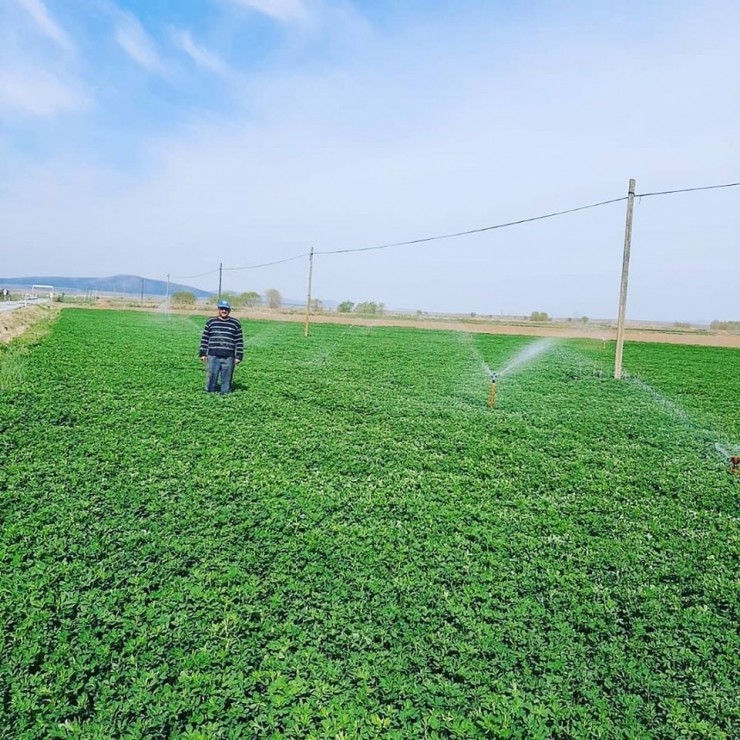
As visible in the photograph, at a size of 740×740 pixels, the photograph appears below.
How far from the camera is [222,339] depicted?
11.4 meters

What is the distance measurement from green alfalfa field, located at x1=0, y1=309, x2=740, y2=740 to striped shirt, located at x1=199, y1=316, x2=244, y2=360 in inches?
66.0

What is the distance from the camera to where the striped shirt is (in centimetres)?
1130

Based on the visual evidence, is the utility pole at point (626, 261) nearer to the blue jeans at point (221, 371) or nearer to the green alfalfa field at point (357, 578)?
the green alfalfa field at point (357, 578)

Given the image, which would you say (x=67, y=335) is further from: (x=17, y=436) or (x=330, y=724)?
(x=330, y=724)

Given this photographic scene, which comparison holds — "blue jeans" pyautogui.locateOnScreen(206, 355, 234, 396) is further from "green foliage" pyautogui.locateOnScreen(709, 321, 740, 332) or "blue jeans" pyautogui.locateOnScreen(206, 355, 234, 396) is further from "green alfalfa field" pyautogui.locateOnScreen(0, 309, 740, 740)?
"green foliage" pyautogui.locateOnScreen(709, 321, 740, 332)

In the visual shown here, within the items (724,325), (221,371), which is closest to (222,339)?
(221,371)

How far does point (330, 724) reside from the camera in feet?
10.8

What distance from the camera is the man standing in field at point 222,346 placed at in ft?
37.0

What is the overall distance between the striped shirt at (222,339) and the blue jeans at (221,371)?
0.58 ft

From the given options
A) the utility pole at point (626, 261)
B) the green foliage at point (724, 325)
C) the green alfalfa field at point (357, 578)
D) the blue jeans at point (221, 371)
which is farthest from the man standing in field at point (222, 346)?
the green foliage at point (724, 325)

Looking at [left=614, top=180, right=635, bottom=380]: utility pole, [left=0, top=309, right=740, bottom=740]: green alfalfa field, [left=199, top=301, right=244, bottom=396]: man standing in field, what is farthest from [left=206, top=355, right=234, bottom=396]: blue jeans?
[left=614, top=180, right=635, bottom=380]: utility pole

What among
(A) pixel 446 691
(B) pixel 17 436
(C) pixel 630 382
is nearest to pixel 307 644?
(A) pixel 446 691

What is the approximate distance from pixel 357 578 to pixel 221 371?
26.4 feet

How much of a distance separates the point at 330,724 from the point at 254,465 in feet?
15.1
